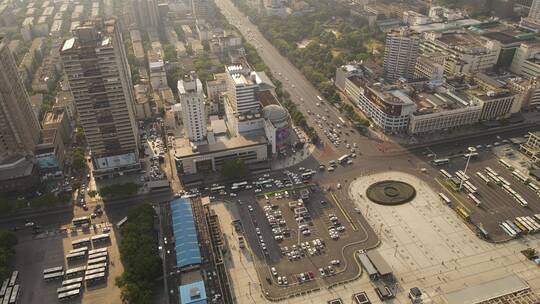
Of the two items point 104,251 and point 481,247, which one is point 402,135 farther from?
point 104,251

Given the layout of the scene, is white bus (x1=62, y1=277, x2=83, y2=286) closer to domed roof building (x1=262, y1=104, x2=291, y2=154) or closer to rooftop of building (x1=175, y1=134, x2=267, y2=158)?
rooftop of building (x1=175, y1=134, x2=267, y2=158)

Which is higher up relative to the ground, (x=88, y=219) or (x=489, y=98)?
(x=489, y=98)

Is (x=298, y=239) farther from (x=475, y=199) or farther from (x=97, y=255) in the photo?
(x=475, y=199)

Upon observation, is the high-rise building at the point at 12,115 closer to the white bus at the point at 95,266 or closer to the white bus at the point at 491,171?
the white bus at the point at 95,266

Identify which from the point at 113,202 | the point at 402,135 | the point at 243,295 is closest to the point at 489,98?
the point at 402,135

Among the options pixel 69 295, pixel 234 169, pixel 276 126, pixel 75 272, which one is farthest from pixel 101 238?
pixel 276 126

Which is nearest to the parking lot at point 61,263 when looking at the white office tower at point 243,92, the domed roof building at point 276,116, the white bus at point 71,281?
the white bus at point 71,281
